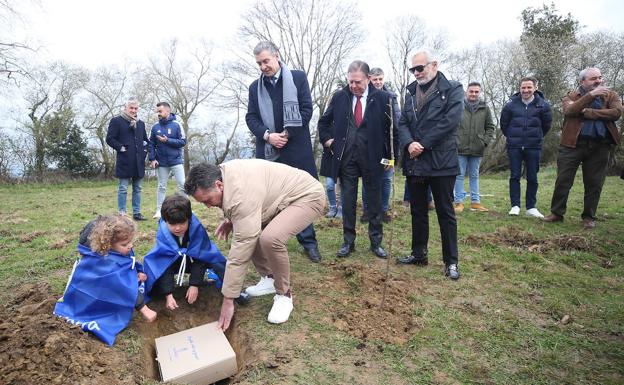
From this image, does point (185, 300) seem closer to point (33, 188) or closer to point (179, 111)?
point (33, 188)

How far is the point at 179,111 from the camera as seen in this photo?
31438 millimetres

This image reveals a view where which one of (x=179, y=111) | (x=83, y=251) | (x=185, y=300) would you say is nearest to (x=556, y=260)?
(x=185, y=300)

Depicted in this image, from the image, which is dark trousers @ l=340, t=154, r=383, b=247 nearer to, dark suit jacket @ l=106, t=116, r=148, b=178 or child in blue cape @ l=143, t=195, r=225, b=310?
child in blue cape @ l=143, t=195, r=225, b=310

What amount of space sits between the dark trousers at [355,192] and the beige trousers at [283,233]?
1.18m

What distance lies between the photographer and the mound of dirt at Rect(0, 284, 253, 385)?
2305 mm

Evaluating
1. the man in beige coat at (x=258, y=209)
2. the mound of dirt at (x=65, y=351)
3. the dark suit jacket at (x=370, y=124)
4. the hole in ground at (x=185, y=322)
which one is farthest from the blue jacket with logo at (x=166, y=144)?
the man in beige coat at (x=258, y=209)

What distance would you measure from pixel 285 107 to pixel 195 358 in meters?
2.64

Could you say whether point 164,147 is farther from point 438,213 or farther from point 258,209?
point 438,213

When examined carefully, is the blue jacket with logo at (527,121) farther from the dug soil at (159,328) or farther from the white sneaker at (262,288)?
the white sneaker at (262,288)

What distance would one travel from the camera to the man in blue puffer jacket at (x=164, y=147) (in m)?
6.66

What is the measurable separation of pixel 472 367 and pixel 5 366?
2.88 metres

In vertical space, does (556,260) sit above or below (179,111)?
below

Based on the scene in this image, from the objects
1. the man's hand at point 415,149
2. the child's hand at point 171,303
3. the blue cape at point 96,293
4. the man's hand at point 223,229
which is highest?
the man's hand at point 415,149

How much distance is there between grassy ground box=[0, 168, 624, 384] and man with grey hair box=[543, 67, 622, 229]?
23.3 inches
